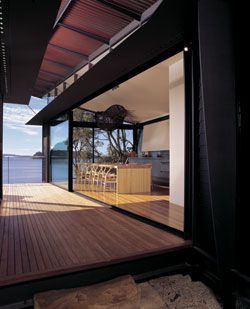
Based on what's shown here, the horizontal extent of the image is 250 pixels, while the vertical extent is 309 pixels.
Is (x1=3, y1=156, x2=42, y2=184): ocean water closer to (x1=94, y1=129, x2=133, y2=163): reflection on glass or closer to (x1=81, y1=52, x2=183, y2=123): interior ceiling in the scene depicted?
(x1=94, y1=129, x2=133, y2=163): reflection on glass

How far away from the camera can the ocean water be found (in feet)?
28.6

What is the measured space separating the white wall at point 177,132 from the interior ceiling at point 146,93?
31mm

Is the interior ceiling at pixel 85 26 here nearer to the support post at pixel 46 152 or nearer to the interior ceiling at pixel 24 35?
the interior ceiling at pixel 24 35

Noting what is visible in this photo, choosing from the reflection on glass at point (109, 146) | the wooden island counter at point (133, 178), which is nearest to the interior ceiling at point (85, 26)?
the wooden island counter at point (133, 178)

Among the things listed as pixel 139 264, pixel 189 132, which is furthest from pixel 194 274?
pixel 189 132

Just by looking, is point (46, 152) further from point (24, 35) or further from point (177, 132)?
point (24, 35)

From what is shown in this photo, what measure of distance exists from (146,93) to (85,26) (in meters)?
2.80

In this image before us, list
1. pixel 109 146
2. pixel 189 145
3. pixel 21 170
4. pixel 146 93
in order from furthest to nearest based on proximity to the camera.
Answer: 1. pixel 109 146
2. pixel 21 170
3. pixel 146 93
4. pixel 189 145

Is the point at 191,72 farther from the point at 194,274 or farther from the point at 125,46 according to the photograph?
the point at 194,274

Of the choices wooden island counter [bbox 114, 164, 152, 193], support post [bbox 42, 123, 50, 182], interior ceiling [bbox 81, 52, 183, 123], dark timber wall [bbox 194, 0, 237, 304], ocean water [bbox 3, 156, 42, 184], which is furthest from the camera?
support post [bbox 42, 123, 50, 182]

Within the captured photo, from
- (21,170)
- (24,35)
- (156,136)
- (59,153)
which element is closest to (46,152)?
(21,170)

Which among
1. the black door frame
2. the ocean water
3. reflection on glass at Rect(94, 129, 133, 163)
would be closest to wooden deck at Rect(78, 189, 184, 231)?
the black door frame

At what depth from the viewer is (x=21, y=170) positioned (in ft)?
30.9

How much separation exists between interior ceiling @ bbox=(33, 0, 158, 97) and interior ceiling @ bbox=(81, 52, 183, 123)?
3.25 feet
